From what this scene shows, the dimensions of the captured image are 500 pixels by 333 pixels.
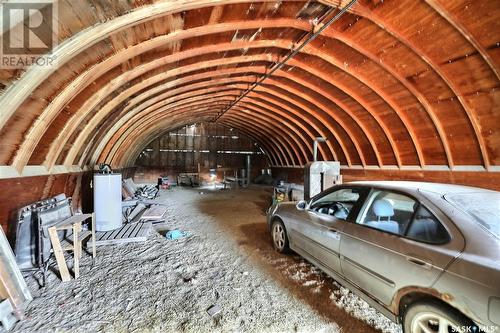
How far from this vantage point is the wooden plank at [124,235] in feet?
13.7

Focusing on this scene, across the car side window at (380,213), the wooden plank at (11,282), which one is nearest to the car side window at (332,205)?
the car side window at (380,213)

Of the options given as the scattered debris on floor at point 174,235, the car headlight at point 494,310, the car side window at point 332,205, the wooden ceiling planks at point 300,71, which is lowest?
the scattered debris on floor at point 174,235

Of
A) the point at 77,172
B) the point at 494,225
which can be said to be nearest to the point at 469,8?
the point at 494,225

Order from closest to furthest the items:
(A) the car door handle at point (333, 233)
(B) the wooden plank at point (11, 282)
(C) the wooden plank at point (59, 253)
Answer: (B) the wooden plank at point (11, 282) → (A) the car door handle at point (333, 233) → (C) the wooden plank at point (59, 253)

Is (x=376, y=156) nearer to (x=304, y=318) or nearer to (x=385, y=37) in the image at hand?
(x=385, y=37)

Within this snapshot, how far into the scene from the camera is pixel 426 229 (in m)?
1.86

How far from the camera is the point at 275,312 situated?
7.72 feet

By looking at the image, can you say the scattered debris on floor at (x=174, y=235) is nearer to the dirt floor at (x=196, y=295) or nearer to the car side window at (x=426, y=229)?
the dirt floor at (x=196, y=295)

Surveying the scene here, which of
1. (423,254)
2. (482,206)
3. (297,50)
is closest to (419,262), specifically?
(423,254)

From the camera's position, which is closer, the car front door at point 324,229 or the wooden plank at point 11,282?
the wooden plank at point 11,282

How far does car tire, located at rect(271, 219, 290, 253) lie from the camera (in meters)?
3.70

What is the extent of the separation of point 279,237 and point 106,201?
12.2 feet

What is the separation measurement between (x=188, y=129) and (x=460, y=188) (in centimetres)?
1558

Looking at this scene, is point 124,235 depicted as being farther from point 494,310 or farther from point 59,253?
point 494,310
